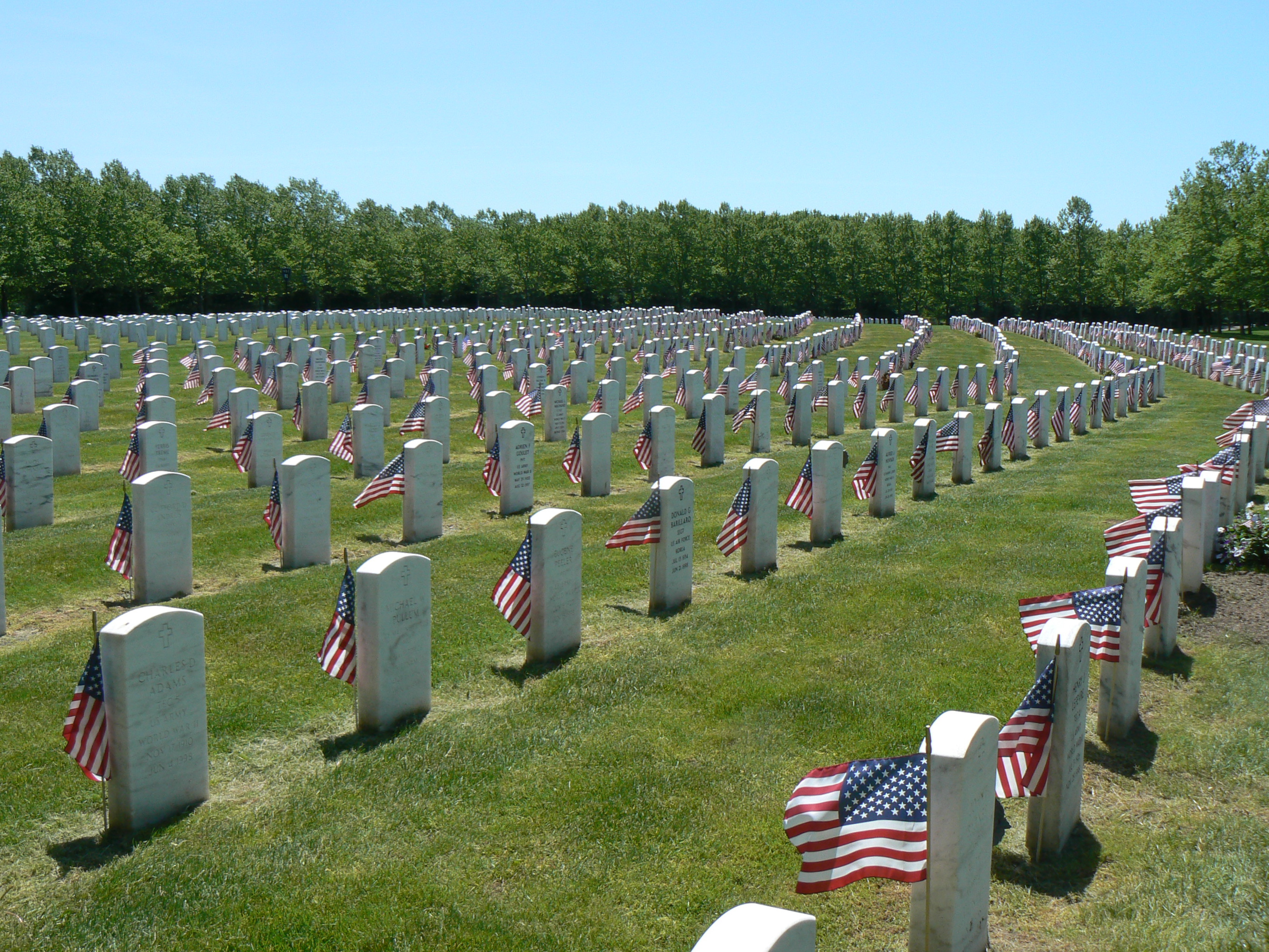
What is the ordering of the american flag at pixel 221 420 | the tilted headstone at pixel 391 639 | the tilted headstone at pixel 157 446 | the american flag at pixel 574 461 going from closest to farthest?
the tilted headstone at pixel 391 639 → the tilted headstone at pixel 157 446 → the american flag at pixel 574 461 → the american flag at pixel 221 420

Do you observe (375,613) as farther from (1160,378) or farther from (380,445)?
(1160,378)

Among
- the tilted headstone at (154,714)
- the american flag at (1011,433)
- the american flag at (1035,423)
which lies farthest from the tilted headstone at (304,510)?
the american flag at (1035,423)

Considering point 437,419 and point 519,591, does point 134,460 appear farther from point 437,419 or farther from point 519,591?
point 519,591

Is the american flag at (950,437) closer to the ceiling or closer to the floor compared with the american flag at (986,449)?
closer to the ceiling

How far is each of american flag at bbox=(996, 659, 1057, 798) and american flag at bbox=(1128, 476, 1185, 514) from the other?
655 cm

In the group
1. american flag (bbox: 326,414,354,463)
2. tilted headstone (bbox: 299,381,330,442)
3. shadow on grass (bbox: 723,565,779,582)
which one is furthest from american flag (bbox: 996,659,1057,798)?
tilted headstone (bbox: 299,381,330,442)

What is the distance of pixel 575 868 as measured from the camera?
19.2 feet

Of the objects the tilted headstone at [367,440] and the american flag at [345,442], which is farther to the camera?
the tilted headstone at [367,440]

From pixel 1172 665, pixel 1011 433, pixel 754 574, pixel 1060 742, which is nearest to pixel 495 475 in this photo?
pixel 754 574

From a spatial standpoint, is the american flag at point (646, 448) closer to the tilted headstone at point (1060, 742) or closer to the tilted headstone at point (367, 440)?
the tilted headstone at point (367, 440)

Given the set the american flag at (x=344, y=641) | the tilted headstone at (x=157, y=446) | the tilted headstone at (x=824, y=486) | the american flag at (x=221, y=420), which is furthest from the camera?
the american flag at (x=221, y=420)

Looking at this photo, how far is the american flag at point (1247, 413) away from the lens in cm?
2083

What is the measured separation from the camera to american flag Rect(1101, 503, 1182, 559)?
998cm

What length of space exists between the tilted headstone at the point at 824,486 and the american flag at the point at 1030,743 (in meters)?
7.98
